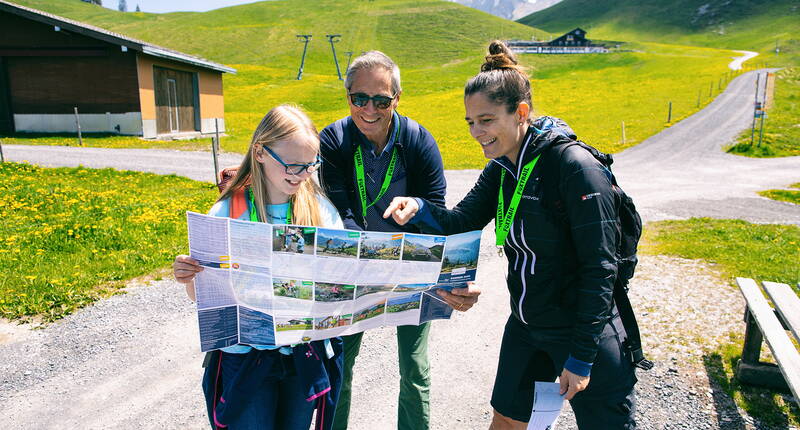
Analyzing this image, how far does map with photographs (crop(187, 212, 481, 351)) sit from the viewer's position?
6.91 ft

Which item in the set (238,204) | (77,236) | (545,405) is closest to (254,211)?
(238,204)

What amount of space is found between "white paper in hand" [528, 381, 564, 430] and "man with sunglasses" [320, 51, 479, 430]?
0.88 m

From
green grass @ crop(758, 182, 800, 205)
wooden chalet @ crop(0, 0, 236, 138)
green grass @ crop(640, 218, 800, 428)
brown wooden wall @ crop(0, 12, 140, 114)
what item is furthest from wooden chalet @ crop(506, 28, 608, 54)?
green grass @ crop(640, 218, 800, 428)

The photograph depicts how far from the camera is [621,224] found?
2.32m

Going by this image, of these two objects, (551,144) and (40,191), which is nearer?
(551,144)

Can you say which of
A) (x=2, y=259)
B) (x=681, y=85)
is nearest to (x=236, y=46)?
(x=681, y=85)

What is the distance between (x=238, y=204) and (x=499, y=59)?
141 cm

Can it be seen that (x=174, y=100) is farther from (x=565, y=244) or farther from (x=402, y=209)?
(x=565, y=244)

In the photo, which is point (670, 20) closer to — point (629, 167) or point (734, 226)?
point (629, 167)

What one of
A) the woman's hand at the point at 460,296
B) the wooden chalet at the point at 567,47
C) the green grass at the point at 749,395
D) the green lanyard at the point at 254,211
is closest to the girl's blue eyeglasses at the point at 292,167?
the green lanyard at the point at 254,211

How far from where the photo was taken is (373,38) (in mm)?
90938

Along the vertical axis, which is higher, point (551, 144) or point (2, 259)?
point (551, 144)

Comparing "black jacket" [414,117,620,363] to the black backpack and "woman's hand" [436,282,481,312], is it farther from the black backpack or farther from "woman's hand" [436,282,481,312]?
"woman's hand" [436,282,481,312]

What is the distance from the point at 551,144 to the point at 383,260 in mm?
→ 927
